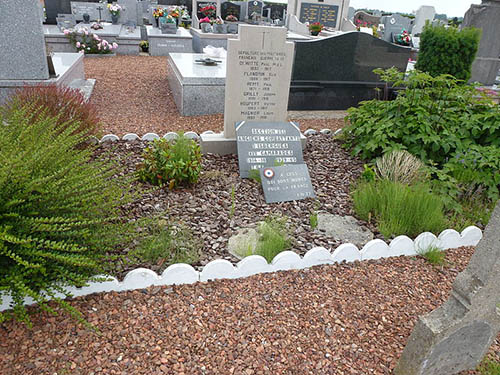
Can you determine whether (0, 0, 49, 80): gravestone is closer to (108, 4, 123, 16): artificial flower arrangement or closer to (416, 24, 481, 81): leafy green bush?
(416, 24, 481, 81): leafy green bush

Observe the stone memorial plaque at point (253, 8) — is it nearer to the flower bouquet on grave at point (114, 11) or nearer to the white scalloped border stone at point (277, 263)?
the flower bouquet on grave at point (114, 11)

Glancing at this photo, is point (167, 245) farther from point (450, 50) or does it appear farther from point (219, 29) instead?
point (219, 29)

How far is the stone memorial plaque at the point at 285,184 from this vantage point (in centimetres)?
403

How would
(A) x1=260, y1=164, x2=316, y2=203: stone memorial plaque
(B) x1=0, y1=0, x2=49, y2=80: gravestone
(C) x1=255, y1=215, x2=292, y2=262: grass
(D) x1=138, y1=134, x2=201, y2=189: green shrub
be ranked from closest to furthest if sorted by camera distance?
(C) x1=255, y1=215, x2=292, y2=262: grass, (D) x1=138, y1=134, x2=201, y2=189: green shrub, (A) x1=260, y1=164, x2=316, y2=203: stone memorial plaque, (B) x1=0, y1=0, x2=49, y2=80: gravestone

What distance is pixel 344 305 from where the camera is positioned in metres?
2.68

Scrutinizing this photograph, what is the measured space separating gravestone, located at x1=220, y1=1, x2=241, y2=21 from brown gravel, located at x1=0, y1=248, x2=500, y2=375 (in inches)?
567

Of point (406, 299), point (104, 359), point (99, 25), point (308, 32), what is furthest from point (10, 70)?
point (308, 32)

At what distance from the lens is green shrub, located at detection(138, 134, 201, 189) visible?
152 inches

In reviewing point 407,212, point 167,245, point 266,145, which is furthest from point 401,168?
point 167,245

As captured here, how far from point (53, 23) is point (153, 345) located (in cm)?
1531

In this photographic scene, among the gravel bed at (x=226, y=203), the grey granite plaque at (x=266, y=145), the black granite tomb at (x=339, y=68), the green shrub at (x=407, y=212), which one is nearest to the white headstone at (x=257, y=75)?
the grey granite plaque at (x=266, y=145)

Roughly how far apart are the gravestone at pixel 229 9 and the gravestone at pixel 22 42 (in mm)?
10852

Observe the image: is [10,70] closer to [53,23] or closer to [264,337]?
[264,337]

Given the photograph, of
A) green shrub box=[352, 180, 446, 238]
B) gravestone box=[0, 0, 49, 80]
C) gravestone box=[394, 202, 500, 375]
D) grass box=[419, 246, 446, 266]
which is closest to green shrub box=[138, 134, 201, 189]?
green shrub box=[352, 180, 446, 238]
